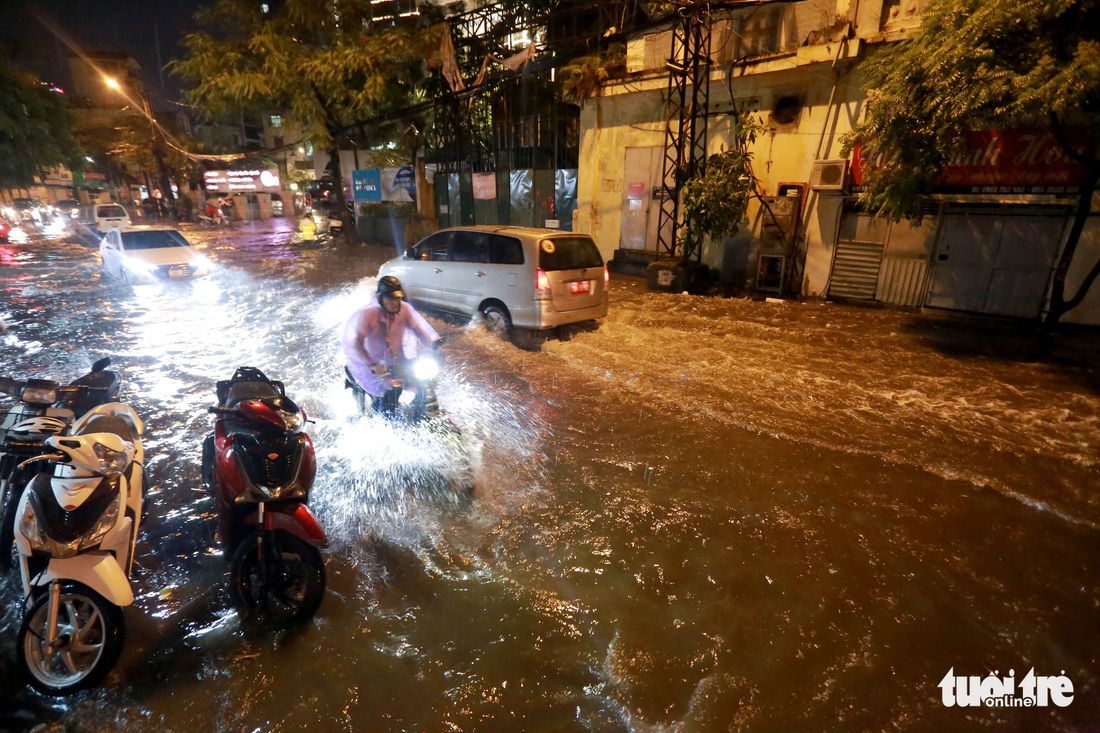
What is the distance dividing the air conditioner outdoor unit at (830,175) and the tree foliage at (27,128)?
34017mm

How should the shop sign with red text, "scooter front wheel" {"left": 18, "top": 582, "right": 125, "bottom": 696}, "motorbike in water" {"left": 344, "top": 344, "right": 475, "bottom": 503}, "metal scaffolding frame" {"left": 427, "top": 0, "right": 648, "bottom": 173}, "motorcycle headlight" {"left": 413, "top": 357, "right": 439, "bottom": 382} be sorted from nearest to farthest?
1. "scooter front wheel" {"left": 18, "top": 582, "right": 125, "bottom": 696}
2. "motorbike in water" {"left": 344, "top": 344, "right": 475, "bottom": 503}
3. "motorcycle headlight" {"left": 413, "top": 357, "right": 439, "bottom": 382}
4. the shop sign with red text
5. "metal scaffolding frame" {"left": 427, "top": 0, "right": 648, "bottom": 173}

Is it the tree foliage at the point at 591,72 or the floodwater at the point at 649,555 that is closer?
the floodwater at the point at 649,555

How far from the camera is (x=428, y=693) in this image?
9.16ft

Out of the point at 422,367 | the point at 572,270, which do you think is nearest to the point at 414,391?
the point at 422,367

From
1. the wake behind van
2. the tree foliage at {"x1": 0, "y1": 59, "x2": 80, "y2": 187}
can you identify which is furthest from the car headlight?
the tree foliage at {"x1": 0, "y1": 59, "x2": 80, "y2": 187}

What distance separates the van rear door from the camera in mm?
8250

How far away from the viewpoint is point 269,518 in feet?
10.2

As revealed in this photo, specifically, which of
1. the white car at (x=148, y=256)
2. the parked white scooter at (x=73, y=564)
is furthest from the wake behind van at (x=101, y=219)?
the parked white scooter at (x=73, y=564)

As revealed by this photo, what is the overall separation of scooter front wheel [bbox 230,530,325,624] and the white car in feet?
43.6

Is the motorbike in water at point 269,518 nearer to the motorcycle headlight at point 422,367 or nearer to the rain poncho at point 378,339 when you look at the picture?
the rain poncho at point 378,339

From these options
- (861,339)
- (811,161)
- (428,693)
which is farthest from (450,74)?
(428,693)

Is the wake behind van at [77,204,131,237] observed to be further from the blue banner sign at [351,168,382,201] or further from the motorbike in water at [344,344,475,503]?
the motorbike in water at [344,344,475,503]

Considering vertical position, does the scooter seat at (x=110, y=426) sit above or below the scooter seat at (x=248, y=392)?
below

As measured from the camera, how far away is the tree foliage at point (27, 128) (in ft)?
83.9
